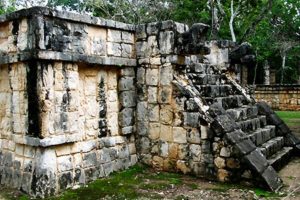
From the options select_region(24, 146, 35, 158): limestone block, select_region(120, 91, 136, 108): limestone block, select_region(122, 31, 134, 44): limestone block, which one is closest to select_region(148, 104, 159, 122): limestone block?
select_region(120, 91, 136, 108): limestone block

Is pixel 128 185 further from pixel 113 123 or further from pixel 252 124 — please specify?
pixel 252 124

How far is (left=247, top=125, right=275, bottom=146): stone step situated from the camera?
650cm

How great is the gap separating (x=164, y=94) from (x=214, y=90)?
3.51ft

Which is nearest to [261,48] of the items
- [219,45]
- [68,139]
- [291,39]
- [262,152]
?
[291,39]

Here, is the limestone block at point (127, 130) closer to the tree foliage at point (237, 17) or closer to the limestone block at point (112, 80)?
the limestone block at point (112, 80)

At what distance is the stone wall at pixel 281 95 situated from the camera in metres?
17.0

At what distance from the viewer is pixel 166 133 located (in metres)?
6.39

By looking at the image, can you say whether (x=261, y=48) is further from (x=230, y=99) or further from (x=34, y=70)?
(x=34, y=70)

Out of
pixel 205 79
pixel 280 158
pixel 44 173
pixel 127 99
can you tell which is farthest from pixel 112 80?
pixel 280 158

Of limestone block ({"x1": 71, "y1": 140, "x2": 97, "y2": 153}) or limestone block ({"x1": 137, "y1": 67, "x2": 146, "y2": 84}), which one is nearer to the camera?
limestone block ({"x1": 71, "y1": 140, "x2": 97, "y2": 153})

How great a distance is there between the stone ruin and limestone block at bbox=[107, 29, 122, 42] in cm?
3

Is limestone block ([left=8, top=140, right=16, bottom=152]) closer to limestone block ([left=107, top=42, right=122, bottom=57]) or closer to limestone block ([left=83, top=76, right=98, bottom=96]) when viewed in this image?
limestone block ([left=83, top=76, right=98, bottom=96])

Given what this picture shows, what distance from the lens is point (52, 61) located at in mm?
5230

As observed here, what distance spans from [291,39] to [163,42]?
22.4m
